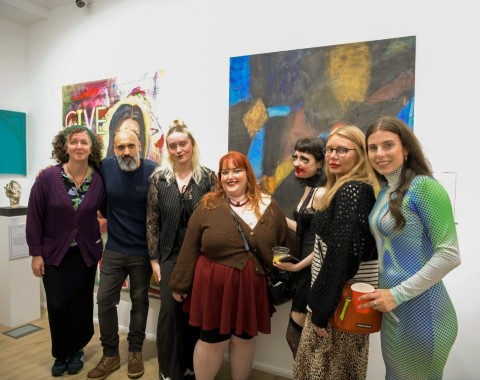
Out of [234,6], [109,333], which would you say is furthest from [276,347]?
[234,6]

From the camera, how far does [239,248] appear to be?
1.96 m

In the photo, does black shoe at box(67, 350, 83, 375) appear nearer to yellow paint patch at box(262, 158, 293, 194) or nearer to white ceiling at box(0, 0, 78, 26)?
yellow paint patch at box(262, 158, 293, 194)

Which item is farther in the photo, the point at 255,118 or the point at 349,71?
the point at 255,118

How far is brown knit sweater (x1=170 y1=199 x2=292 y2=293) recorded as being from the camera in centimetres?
196

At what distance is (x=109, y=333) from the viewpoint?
257 centimetres

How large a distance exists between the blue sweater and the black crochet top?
57.3 inches

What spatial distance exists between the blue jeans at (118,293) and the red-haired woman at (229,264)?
0.55 metres

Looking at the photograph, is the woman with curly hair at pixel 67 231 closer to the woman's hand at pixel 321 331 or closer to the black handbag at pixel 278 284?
the black handbag at pixel 278 284

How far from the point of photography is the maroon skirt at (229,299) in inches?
76.7

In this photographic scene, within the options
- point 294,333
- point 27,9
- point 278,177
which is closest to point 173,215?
point 278,177

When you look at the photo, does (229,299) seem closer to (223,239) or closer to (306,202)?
(223,239)

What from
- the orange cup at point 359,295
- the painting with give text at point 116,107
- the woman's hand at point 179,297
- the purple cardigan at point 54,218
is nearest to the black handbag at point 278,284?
the woman's hand at point 179,297

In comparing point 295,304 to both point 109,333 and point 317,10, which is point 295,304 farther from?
point 317,10

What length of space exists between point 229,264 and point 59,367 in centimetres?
162
